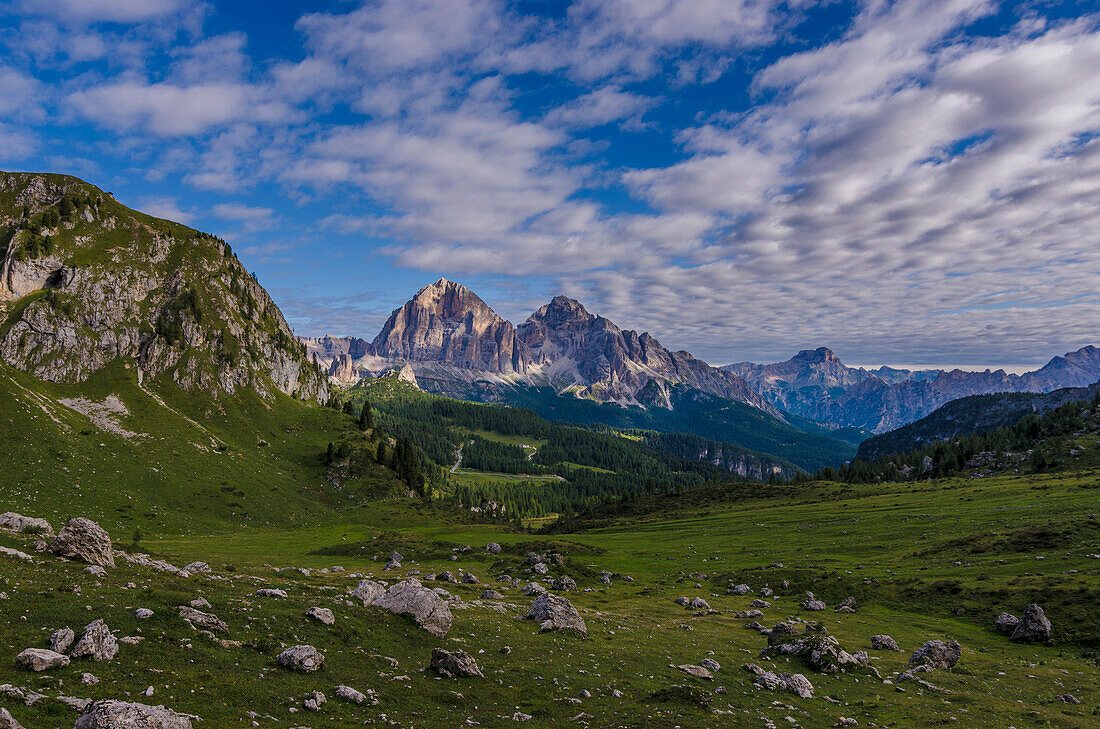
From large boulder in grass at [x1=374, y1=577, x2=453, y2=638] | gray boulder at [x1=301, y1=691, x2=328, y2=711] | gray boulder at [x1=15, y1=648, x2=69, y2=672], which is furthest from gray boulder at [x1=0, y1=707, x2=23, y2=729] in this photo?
large boulder in grass at [x1=374, y1=577, x2=453, y2=638]

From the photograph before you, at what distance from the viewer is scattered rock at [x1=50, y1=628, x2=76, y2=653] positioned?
17.0m

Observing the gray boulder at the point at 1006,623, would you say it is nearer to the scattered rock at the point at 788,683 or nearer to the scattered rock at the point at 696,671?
the scattered rock at the point at 788,683

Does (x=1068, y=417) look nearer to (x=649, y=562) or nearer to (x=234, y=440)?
(x=649, y=562)

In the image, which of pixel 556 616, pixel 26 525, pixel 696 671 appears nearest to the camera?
pixel 696 671

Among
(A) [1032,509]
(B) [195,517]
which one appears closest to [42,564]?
(B) [195,517]

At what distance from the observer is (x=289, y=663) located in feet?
70.1

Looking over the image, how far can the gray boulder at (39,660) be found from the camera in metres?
15.6

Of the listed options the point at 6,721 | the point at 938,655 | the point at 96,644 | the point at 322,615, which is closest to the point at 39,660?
the point at 96,644

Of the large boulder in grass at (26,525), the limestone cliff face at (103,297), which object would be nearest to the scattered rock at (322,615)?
the large boulder in grass at (26,525)

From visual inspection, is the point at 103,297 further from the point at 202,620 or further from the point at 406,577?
the point at 202,620

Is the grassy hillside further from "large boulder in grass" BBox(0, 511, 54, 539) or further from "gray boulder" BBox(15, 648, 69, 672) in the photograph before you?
"gray boulder" BBox(15, 648, 69, 672)

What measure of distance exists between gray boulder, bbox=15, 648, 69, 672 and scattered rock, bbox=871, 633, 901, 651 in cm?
5222

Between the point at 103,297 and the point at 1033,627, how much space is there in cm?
22213

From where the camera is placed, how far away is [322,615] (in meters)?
27.2
